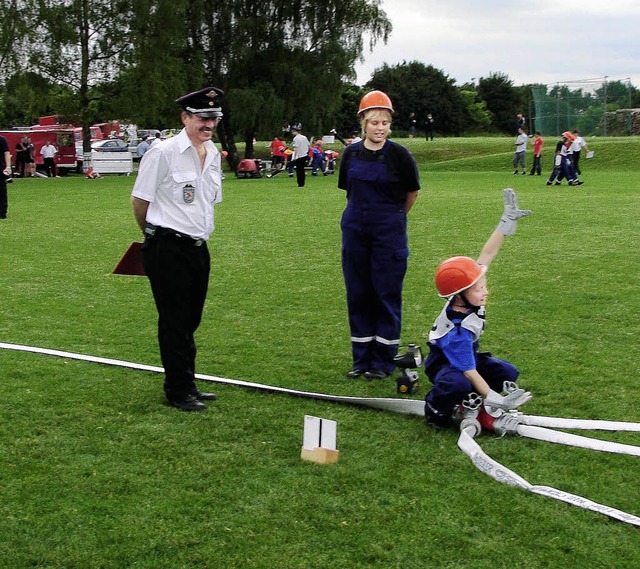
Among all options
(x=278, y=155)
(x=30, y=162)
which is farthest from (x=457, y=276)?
(x=30, y=162)

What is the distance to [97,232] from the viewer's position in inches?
651

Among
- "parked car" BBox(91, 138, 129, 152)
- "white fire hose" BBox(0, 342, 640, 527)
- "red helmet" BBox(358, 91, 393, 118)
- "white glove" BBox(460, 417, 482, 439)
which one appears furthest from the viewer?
"parked car" BBox(91, 138, 129, 152)

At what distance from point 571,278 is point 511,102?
91.9 metres

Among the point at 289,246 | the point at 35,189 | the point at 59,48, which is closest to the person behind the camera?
the point at 289,246

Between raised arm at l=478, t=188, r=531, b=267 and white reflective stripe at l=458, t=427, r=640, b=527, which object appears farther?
raised arm at l=478, t=188, r=531, b=267

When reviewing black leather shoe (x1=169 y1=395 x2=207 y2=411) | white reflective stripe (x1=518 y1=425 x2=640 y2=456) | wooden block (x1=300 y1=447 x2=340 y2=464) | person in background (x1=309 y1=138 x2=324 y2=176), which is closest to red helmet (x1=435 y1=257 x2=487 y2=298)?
white reflective stripe (x1=518 y1=425 x2=640 y2=456)

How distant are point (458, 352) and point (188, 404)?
1772mm

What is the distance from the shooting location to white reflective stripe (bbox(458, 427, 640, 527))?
13.6 ft

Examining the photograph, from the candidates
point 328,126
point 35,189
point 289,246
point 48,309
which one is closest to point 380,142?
point 48,309

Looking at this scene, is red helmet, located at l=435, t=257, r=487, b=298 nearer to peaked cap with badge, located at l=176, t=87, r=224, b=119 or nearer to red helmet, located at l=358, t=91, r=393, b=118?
red helmet, located at l=358, t=91, r=393, b=118

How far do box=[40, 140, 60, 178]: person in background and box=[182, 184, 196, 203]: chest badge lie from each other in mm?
37642

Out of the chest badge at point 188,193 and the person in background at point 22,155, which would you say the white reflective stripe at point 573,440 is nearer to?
the chest badge at point 188,193

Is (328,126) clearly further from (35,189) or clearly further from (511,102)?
(511,102)

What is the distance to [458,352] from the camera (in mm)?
5398
